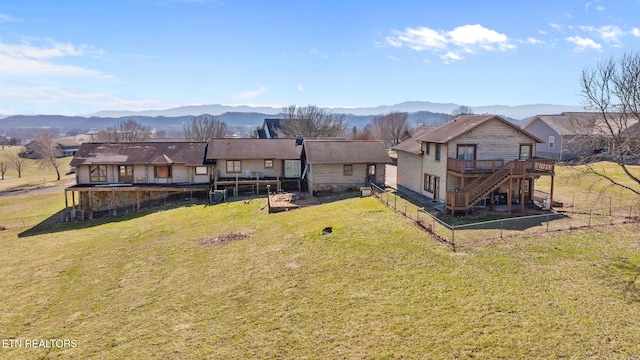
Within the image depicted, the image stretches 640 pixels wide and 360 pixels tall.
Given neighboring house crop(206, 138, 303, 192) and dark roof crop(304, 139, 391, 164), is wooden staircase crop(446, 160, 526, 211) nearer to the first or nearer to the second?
dark roof crop(304, 139, 391, 164)

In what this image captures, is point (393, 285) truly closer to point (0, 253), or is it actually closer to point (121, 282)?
point (121, 282)

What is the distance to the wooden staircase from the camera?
2398 centimetres

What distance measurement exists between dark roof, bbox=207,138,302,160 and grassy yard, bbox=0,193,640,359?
14.5 m

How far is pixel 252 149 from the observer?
39.2 meters

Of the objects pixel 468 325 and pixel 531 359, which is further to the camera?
pixel 468 325

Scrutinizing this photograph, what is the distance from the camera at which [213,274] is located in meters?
19.2

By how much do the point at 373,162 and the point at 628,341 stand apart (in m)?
24.3

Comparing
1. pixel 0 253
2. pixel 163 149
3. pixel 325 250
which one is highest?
pixel 163 149

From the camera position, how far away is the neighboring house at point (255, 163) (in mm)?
37938

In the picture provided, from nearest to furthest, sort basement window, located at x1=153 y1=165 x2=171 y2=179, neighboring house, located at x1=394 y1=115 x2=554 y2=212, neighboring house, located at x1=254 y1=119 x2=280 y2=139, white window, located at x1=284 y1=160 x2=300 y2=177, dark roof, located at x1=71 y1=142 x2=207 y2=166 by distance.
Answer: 1. neighboring house, located at x1=394 y1=115 x2=554 y2=212
2. dark roof, located at x1=71 y1=142 x2=207 y2=166
3. basement window, located at x1=153 y1=165 x2=171 y2=179
4. white window, located at x1=284 y1=160 x2=300 y2=177
5. neighboring house, located at x1=254 y1=119 x2=280 y2=139

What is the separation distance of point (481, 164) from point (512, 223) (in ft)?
17.4

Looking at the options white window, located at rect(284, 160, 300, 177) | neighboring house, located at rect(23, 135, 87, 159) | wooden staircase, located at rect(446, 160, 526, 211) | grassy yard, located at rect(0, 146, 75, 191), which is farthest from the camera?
neighboring house, located at rect(23, 135, 87, 159)

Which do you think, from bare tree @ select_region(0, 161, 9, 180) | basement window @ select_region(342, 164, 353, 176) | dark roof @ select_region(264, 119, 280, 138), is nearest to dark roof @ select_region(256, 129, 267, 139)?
dark roof @ select_region(264, 119, 280, 138)

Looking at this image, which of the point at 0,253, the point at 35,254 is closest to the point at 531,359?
the point at 35,254
